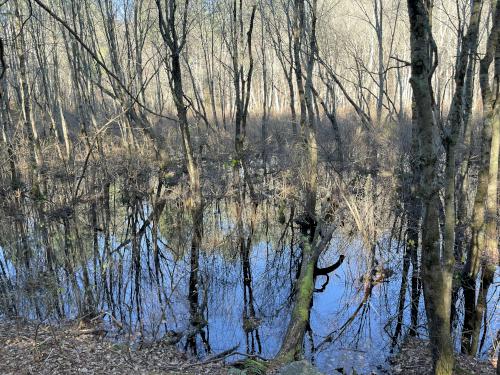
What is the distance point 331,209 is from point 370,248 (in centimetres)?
261

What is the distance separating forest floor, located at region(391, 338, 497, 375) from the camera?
4.90m

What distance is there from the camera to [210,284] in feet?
25.8

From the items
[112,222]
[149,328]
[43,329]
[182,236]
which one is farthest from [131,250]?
[43,329]

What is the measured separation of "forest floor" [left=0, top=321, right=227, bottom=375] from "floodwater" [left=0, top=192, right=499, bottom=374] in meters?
0.41

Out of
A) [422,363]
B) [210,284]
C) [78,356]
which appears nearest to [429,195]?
[422,363]

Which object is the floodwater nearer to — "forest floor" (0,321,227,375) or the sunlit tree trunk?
the sunlit tree trunk

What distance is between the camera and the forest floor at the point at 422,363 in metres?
4.90

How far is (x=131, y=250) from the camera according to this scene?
9328mm

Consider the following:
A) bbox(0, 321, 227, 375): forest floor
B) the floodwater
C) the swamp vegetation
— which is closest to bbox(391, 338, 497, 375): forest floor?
the swamp vegetation

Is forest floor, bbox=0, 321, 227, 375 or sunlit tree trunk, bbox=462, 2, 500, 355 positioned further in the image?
sunlit tree trunk, bbox=462, 2, 500, 355

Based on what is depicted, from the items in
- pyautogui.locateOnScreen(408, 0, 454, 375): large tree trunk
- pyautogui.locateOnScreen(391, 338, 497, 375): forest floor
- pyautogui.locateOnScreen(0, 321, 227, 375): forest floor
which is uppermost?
pyautogui.locateOnScreen(408, 0, 454, 375): large tree trunk

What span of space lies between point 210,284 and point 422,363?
12.8 feet

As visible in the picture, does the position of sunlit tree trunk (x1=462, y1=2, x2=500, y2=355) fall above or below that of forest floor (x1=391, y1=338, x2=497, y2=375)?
above

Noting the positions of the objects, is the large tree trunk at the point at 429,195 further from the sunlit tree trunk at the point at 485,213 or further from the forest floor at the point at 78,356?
the forest floor at the point at 78,356
